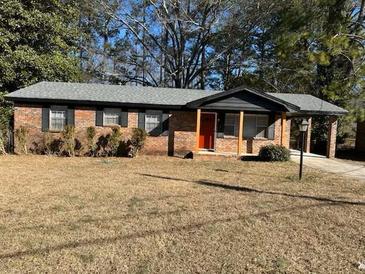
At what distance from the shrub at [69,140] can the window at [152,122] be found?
11.5 feet

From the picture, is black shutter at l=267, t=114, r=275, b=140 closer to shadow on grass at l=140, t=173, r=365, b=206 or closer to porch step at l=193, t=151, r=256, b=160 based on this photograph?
porch step at l=193, t=151, r=256, b=160

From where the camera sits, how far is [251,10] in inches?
1195

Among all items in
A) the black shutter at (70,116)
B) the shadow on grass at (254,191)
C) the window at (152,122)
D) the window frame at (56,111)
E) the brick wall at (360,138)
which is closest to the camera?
the shadow on grass at (254,191)

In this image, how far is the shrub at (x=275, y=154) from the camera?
17688 mm

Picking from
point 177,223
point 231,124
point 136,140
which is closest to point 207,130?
point 231,124

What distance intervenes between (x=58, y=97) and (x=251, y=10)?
1805 cm

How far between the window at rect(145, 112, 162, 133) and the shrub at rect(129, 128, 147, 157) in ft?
2.37

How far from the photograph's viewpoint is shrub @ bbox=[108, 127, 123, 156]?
60.4 feet

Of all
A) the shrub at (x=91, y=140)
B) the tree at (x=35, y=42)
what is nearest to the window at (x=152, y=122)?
the shrub at (x=91, y=140)

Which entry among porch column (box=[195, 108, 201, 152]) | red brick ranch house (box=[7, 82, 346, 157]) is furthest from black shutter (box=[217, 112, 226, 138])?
porch column (box=[195, 108, 201, 152])

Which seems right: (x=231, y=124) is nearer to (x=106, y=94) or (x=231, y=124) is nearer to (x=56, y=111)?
(x=106, y=94)

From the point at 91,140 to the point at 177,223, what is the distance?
40.8ft

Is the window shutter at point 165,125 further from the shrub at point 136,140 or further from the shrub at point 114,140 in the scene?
the shrub at point 114,140

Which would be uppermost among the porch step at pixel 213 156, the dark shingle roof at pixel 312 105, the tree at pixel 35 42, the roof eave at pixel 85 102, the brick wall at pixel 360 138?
the tree at pixel 35 42
